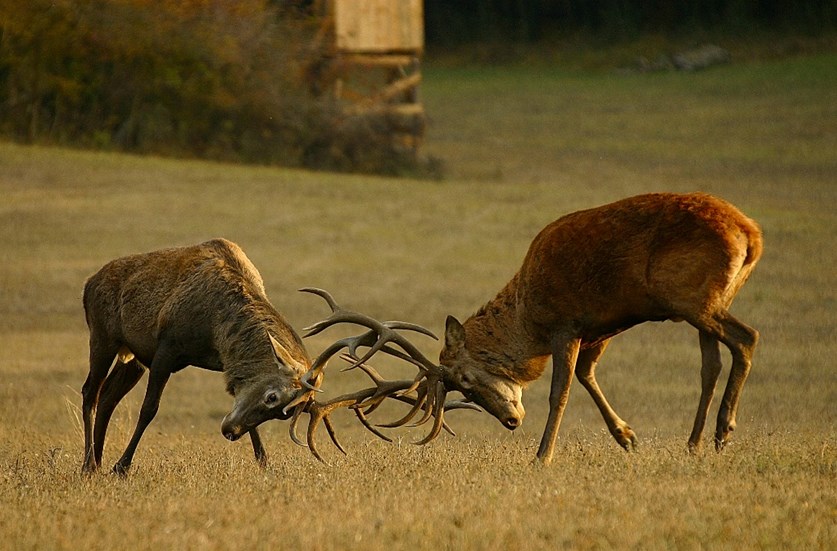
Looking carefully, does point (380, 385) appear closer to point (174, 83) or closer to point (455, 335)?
point (455, 335)

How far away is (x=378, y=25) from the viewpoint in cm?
3491

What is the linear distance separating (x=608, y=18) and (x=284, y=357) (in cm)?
5222

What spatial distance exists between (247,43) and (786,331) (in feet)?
58.9

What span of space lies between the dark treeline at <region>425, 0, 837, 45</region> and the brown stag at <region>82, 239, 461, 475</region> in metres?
47.4

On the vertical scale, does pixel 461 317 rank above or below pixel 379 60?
above

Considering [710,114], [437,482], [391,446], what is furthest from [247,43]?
[437,482]

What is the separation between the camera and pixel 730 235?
984cm

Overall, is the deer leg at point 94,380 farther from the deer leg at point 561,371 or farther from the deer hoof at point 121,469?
the deer leg at point 561,371

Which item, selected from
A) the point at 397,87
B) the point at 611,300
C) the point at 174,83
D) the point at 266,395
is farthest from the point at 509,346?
the point at 397,87

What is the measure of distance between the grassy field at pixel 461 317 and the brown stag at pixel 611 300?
0.44 meters

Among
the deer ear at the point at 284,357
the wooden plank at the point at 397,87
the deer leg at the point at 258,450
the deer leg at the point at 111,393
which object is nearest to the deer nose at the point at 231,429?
the deer ear at the point at 284,357

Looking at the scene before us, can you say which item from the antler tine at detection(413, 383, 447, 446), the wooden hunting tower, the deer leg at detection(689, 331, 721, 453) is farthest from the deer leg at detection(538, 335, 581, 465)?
the wooden hunting tower

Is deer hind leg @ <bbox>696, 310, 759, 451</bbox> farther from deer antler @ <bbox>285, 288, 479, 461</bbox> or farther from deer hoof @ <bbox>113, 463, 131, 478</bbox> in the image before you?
deer hoof @ <bbox>113, 463, 131, 478</bbox>

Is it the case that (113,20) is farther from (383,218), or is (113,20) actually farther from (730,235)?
(730,235)
